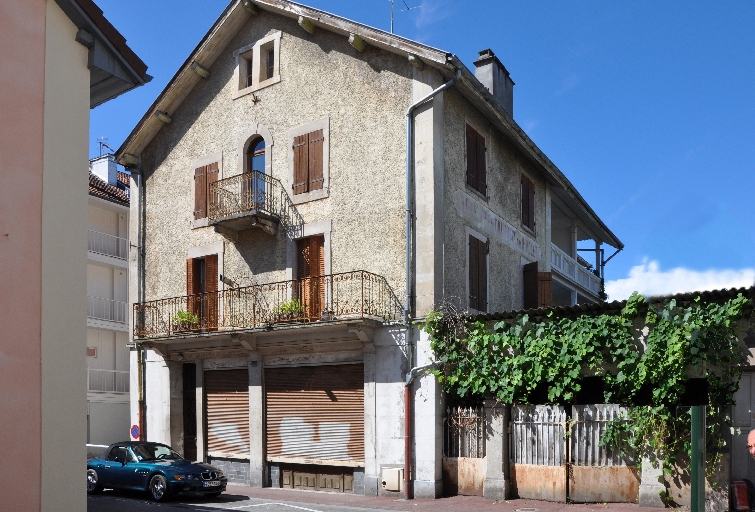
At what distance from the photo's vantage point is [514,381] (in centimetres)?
1592

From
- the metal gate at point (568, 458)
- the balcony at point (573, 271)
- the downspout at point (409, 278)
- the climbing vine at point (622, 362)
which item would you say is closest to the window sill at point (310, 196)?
the downspout at point (409, 278)

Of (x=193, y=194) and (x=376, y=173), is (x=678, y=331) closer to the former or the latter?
(x=376, y=173)

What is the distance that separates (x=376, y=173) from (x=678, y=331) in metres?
7.58

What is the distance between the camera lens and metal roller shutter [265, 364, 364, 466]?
18.2 meters

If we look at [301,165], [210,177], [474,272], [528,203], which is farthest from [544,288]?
[210,177]

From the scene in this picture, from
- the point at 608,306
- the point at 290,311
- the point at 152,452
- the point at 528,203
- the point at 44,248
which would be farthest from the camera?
the point at 528,203

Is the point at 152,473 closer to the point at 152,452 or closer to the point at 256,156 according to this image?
the point at 152,452

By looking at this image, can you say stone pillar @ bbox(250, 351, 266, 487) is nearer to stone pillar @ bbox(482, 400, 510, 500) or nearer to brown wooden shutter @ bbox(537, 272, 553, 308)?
stone pillar @ bbox(482, 400, 510, 500)

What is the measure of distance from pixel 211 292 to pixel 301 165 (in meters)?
4.07

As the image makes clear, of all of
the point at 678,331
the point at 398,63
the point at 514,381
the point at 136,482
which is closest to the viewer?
the point at 678,331

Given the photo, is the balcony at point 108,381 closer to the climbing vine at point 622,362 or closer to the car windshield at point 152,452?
the car windshield at point 152,452

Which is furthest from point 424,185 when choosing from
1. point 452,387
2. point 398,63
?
point 452,387

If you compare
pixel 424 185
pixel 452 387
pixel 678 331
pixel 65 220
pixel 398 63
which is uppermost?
pixel 398 63

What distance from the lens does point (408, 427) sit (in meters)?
16.9
